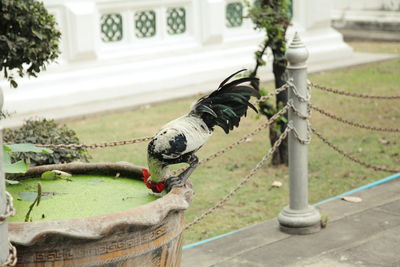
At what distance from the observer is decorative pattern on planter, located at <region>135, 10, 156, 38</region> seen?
12.0 m

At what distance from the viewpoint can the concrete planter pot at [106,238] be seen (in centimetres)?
298

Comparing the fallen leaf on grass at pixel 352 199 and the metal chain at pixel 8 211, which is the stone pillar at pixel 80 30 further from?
the metal chain at pixel 8 211

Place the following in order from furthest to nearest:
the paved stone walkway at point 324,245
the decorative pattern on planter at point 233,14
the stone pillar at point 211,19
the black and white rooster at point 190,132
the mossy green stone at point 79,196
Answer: the decorative pattern on planter at point 233,14, the stone pillar at point 211,19, the paved stone walkway at point 324,245, the black and white rooster at point 190,132, the mossy green stone at point 79,196

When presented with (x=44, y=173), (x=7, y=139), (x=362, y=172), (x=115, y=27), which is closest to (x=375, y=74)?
(x=115, y=27)

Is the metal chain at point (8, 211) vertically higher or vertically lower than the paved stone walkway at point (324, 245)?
higher

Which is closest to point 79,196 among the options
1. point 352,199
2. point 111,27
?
point 352,199

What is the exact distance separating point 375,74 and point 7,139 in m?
8.37

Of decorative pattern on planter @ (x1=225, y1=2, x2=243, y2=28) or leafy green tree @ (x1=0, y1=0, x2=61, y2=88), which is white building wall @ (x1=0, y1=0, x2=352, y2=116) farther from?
leafy green tree @ (x1=0, y1=0, x2=61, y2=88)

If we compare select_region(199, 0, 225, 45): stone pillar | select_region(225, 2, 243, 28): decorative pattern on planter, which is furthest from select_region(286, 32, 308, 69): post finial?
select_region(225, 2, 243, 28): decorative pattern on planter

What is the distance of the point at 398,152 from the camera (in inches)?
314

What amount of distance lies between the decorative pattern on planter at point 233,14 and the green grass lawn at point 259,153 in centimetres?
207

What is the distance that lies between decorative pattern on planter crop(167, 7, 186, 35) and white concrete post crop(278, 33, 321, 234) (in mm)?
7095

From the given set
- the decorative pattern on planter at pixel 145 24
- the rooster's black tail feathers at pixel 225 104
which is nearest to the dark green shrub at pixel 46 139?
the rooster's black tail feathers at pixel 225 104

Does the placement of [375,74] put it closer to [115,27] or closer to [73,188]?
[115,27]
